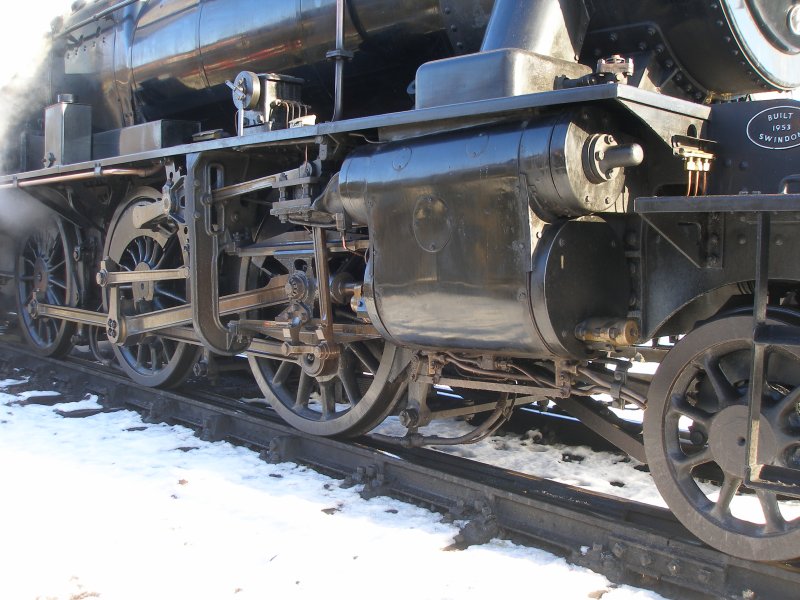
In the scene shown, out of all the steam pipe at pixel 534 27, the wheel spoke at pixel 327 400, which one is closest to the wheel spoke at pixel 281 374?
the wheel spoke at pixel 327 400

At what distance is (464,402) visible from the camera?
4.86m

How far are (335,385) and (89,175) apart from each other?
94.4 inches

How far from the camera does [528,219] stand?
2924mm

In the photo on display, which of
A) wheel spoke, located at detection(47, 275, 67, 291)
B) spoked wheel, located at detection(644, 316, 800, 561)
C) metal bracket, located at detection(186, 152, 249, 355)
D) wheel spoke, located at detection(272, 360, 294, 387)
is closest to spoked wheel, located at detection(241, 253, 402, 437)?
wheel spoke, located at detection(272, 360, 294, 387)

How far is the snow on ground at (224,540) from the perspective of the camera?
115 inches

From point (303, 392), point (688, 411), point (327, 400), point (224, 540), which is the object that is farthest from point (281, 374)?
point (688, 411)

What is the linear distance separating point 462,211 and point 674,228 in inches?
31.2

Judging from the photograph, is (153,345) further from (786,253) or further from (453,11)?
(786,253)

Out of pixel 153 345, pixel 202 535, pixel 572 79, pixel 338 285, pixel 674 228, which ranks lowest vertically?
pixel 202 535

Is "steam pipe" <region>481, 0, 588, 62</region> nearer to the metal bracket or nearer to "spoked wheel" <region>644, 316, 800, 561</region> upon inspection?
"spoked wheel" <region>644, 316, 800, 561</region>

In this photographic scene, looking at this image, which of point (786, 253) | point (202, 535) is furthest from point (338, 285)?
point (786, 253)

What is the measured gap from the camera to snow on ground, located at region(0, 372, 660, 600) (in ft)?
9.55

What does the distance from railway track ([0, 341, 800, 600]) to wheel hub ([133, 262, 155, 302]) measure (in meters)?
0.91

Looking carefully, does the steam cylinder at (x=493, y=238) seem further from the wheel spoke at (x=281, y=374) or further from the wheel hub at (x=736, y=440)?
the wheel spoke at (x=281, y=374)
